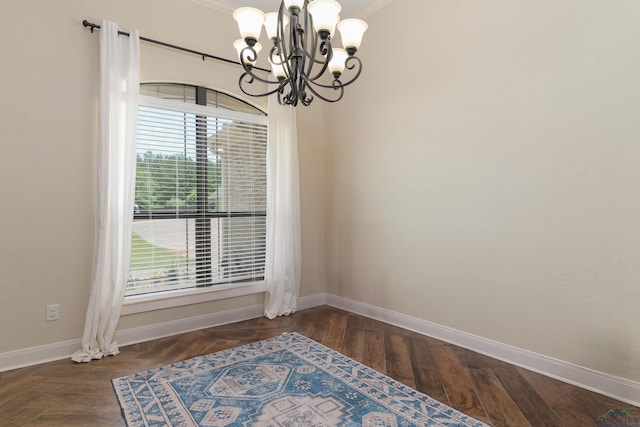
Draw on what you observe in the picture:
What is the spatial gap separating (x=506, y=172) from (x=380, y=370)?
173cm

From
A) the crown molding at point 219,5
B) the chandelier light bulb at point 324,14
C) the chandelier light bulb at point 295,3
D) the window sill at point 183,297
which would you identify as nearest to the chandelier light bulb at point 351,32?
the chandelier light bulb at point 324,14

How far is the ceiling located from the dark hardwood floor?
3141mm

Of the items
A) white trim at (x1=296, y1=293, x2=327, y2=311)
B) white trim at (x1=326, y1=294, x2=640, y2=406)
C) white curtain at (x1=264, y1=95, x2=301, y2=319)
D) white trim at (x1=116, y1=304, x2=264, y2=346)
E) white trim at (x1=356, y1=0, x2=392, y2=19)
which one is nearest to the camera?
white trim at (x1=326, y1=294, x2=640, y2=406)

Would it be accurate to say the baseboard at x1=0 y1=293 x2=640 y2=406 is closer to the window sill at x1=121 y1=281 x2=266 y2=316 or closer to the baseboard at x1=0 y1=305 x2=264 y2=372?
the baseboard at x1=0 y1=305 x2=264 y2=372

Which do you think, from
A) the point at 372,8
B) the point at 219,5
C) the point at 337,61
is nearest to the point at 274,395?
the point at 337,61

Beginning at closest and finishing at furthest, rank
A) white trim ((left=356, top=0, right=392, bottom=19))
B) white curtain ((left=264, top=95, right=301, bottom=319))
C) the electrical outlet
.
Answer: the electrical outlet
white trim ((left=356, top=0, right=392, bottom=19))
white curtain ((left=264, top=95, right=301, bottom=319))

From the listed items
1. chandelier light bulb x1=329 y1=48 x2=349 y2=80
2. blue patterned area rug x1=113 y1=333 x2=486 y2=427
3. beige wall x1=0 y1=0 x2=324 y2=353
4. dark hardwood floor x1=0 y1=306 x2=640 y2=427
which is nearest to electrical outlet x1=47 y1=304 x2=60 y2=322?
beige wall x1=0 y1=0 x2=324 y2=353

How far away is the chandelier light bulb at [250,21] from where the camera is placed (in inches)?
78.2

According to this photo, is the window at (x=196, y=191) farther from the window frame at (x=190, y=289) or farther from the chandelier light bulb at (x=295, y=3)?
the chandelier light bulb at (x=295, y=3)

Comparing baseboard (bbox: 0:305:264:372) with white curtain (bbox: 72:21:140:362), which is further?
white curtain (bbox: 72:21:140:362)

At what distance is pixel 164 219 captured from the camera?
328 centimetres

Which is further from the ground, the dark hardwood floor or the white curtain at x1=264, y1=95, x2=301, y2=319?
the white curtain at x1=264, y1=95, x2=301, y2=319

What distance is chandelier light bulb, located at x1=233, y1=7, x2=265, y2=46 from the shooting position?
6.51ft

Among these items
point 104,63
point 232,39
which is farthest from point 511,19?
point 104,63
